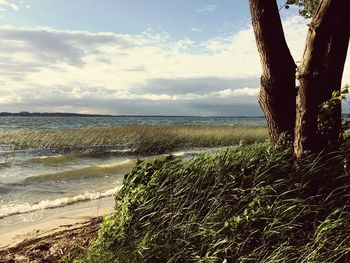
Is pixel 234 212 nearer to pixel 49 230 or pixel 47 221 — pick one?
pixel 49 230

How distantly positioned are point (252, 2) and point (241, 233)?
4.00 metres

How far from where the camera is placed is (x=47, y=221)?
32.3 ft

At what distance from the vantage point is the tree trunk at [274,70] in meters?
7.08

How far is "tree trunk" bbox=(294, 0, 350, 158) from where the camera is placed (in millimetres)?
6254

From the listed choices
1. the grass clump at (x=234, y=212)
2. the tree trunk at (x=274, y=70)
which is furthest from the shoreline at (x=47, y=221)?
the tree trunk at (x=274, y=70)

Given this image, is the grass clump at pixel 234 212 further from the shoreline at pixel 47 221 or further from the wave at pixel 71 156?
the wave at pixel 71 156

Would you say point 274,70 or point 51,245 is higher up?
point 274,70

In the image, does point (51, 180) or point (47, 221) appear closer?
point (47, 221)

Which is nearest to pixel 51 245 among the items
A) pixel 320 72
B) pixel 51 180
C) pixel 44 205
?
pixel 44 205

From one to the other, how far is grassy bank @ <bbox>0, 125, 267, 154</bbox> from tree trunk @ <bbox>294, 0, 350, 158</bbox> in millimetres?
20773

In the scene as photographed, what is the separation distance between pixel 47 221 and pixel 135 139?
2043 centimetres

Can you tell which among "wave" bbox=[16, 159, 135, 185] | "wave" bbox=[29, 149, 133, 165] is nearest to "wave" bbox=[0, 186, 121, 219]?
"wave" bbox=[16, 159, 135, 185]

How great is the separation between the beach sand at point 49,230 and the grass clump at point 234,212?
54.6 inches

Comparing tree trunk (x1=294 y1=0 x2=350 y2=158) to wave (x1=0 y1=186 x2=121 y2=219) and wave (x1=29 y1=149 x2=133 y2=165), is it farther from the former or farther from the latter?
wave (x1=29 y1=149 x2=133 y2=165)
